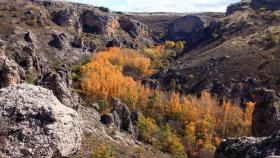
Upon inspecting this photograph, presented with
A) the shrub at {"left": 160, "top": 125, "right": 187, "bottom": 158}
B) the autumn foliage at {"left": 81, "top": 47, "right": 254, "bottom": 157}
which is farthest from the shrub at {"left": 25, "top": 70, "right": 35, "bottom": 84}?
the shrub at {"left": 160, "top": 125, "right": 187, "bottom": 158}

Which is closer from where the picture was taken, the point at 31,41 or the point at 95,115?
the point at 95,115

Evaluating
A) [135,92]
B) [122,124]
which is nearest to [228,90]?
[135,92]

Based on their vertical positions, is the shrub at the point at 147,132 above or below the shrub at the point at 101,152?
below

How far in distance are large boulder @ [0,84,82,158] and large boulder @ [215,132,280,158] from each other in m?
6.48

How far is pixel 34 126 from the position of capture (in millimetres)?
16172

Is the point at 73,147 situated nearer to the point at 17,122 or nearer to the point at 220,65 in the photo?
the point at 17,122

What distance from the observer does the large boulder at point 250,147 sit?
57.6 ft

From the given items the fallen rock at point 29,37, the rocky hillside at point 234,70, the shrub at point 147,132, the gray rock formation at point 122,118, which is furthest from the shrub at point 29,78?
the fallen rock at point 29,37

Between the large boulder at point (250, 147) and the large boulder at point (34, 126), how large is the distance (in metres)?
6.48

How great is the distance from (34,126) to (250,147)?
326 inches

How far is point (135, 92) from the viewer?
506 feet

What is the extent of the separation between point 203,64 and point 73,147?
6624 inches

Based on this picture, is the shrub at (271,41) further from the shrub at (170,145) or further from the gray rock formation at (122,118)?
the gray rock formation at (122,118)

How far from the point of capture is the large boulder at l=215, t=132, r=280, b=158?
17.5 meters
